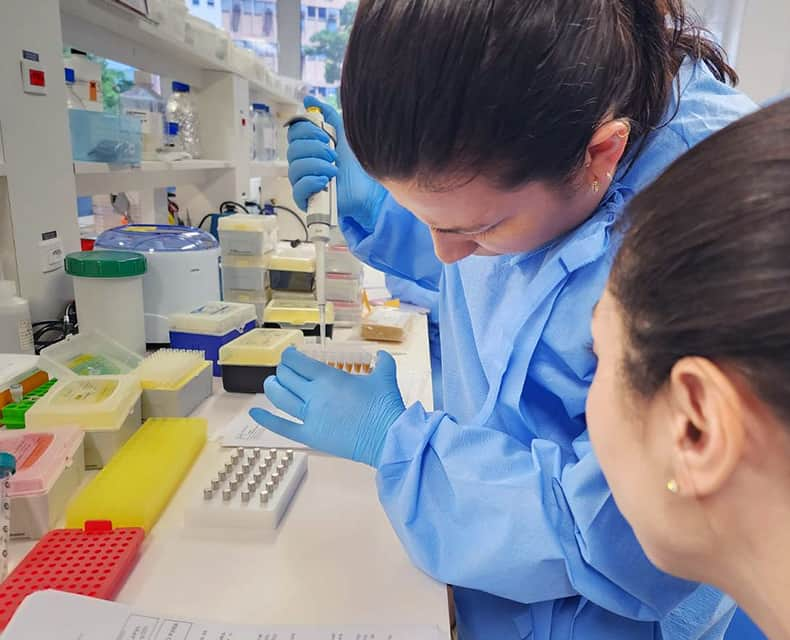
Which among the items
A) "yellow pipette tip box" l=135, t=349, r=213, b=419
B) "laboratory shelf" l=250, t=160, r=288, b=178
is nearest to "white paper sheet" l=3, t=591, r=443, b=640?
"yellow pipette tip box" l=135, t=349, r=213, b=419

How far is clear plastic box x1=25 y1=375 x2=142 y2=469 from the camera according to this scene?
85 cm

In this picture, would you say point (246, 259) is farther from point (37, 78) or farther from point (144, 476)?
point (144, 476)

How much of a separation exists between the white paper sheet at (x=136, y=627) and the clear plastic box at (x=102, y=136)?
104 centimetres

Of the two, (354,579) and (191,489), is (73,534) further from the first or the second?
(354,579)

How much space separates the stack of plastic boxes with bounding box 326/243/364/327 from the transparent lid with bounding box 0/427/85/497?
894 mm

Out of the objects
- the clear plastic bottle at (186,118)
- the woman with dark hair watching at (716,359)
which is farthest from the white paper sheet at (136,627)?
the clear plastic bottle at (186,118)

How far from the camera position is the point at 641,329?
16.9 inches

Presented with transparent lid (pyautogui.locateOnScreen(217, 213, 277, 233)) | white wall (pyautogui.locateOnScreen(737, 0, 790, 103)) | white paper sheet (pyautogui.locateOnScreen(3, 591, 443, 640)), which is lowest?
white paper sheet (pyautogui.locateOnScreen(3, 591, 443, 640))

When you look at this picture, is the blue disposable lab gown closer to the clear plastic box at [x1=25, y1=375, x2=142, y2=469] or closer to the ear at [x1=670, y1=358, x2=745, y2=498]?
the ear at [x1=670, y1=358, x2=745, y2=498]

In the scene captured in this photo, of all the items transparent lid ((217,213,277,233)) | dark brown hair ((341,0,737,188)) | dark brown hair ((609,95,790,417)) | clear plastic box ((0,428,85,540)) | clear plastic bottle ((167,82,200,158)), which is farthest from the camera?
clear plastic bottle ((167,82,200,158))

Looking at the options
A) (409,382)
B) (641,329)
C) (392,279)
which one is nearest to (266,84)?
(392,279)

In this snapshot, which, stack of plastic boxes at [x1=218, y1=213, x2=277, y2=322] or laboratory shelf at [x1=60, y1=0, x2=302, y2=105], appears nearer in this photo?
laboratory shelf at [x1=60, y1=0, x2=302, y2=105]

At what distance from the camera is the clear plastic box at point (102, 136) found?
1.34 metres

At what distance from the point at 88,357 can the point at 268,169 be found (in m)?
2.00
